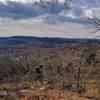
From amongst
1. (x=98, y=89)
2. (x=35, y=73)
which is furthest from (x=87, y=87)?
(x=35, y=73)

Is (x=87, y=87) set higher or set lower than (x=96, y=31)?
lower

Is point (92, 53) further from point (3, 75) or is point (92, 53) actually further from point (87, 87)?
point (87, 87)

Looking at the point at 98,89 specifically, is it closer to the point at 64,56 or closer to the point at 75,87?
the point at 75,87

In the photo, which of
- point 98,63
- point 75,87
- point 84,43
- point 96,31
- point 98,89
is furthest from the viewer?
point 98,63

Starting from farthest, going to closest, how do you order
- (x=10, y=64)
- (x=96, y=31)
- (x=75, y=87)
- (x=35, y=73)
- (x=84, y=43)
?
(x=10, y=64)
(x=84, y=43)
(x=35, y=73)
(x=75, y=87)
(x=96, y=31)

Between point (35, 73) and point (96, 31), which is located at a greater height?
point (96, 31)

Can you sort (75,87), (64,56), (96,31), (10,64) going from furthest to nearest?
Answer: 1. (64,56)
2. (10,64)
3. (75,87)
4. (96,31)

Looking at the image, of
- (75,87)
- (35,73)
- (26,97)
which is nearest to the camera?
(26,97)

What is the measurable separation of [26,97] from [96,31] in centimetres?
1274

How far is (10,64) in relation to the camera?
222 ft

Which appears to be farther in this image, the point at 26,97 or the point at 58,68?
the point at 58,68

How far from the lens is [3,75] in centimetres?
6312

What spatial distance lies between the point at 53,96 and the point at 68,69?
108ft

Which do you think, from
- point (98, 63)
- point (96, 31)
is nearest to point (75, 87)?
point (96, 31)
